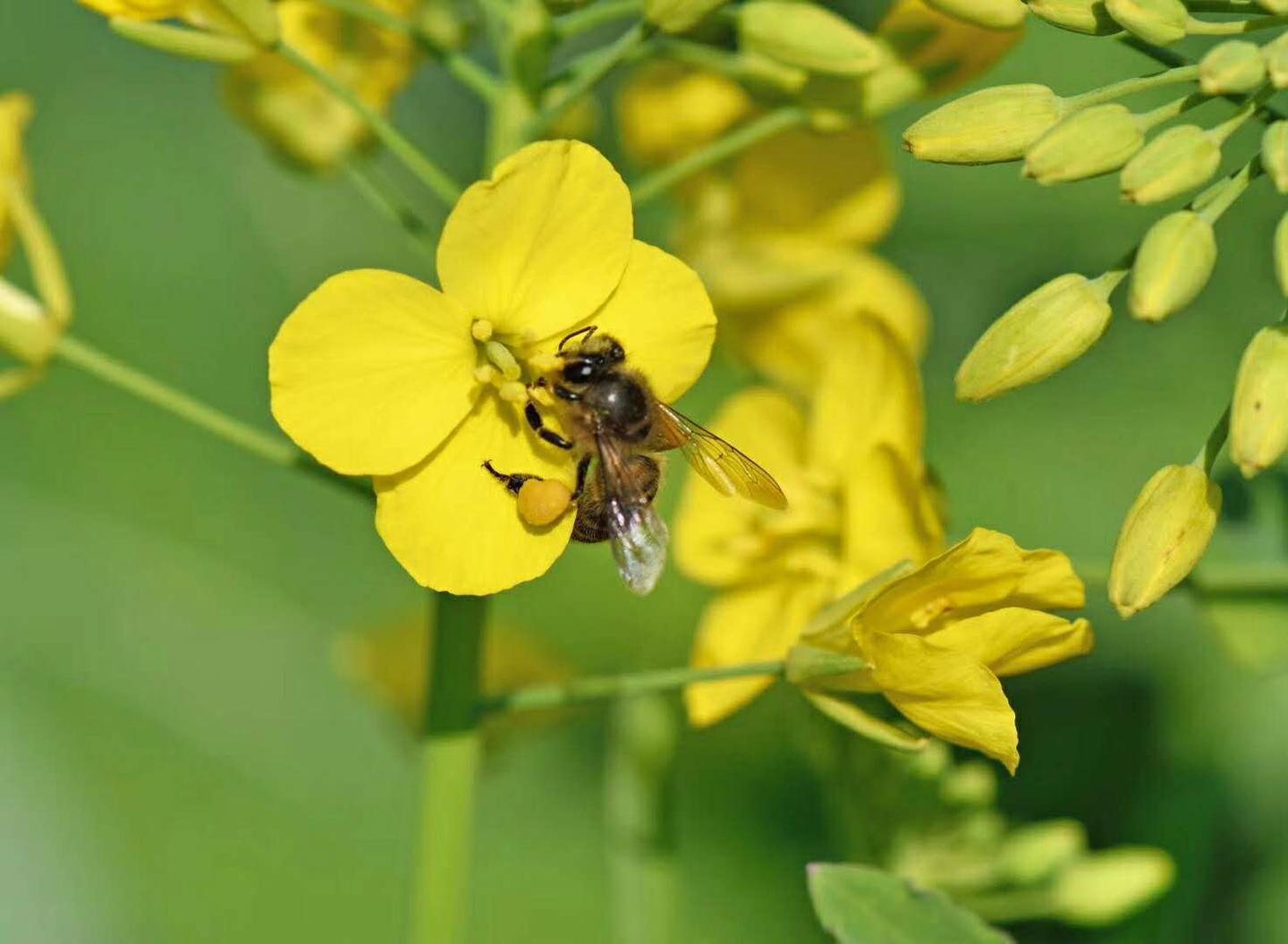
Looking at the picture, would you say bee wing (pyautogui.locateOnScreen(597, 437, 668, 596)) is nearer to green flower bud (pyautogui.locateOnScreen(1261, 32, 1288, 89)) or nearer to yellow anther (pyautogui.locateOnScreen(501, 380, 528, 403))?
yellow anther (pyautogui.locateOnScreen(501, 380, 528, 403))

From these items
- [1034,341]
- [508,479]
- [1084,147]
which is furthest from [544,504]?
[1084,147]

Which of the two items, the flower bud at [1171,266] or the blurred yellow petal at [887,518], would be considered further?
the blurred yellow petal at [887,518]

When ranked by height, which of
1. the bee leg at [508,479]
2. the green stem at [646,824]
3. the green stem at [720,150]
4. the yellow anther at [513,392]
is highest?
the green stem at [720,150]

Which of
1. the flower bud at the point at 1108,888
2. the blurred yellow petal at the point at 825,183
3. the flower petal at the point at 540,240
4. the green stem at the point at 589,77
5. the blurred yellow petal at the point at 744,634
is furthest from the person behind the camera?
the blurred yellow petal at the point at 825,183

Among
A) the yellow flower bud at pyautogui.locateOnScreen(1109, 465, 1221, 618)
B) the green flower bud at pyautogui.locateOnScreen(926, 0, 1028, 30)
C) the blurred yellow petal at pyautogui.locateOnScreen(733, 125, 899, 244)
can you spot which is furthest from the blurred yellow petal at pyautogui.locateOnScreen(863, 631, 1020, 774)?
the blurred yellow petal at pyautogui.locateOnScreen(733, 125, 899, 244)

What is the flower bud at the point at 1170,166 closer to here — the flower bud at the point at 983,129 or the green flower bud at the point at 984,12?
the flower bud at the point at 983,129

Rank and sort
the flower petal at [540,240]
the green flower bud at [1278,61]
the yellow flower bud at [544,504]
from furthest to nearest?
the yellow flower bud at [544,504], the flower petal at [540,240], the green flower bud at [1278,61]

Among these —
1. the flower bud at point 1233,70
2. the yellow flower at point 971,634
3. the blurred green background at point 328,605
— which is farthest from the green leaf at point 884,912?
the blurred green background at point 328,605

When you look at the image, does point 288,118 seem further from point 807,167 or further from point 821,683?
point 821,683

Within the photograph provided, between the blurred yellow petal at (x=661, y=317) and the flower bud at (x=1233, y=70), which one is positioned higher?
the flower bud at (x=1233, y=70)
